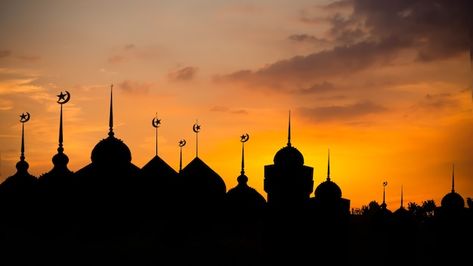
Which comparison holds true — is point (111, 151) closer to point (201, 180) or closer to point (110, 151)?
point (110, 151)

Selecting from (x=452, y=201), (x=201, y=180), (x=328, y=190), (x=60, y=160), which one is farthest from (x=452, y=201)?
(x=60, y=160)

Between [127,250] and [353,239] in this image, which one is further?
[353,239]

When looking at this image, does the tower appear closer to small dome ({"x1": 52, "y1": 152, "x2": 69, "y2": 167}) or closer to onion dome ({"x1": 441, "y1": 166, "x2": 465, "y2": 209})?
small dome ({"x1": 52, "y1": 152, "x2": 69, "y2": 167})

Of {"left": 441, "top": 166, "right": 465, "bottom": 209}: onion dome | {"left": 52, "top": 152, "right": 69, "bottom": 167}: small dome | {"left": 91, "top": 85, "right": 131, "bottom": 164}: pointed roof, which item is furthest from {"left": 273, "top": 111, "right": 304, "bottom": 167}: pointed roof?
{"left": 441, "top": 166, "right": 465, "bottom": 209}: onion dome

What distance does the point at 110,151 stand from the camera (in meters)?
39.7

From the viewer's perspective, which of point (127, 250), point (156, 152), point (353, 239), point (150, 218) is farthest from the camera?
point (353, 239)

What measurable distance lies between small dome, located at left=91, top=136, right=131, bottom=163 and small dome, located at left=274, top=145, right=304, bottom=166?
904 cm

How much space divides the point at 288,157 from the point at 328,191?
18.8 metres

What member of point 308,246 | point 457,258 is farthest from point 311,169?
point 457,258

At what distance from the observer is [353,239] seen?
6097 centimetres

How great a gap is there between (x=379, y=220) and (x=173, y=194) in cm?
3186

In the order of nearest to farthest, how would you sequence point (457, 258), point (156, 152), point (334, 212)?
point (156, 152)
point (334, 212)
point (457, 258)

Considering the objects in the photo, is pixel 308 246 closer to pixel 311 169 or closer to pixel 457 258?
pixel 311 169

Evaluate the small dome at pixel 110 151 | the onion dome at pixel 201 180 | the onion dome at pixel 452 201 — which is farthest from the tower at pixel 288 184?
the onion dome at pixel 452 201
